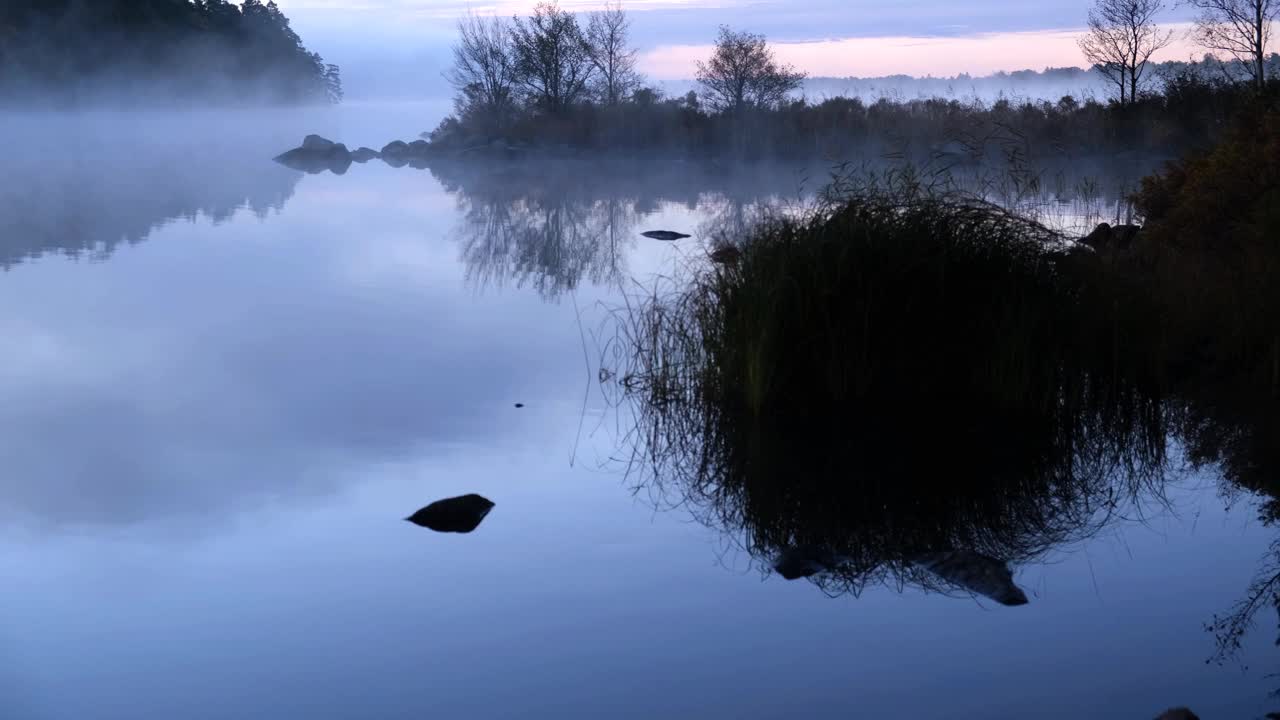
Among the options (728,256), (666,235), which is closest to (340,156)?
(666,235)

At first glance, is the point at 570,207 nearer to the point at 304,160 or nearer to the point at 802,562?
the point at 304,160

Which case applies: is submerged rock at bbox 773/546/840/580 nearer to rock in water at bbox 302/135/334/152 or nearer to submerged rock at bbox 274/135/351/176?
submerged rock at bbox 274/135/351/176

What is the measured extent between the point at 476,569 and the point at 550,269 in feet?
28.0

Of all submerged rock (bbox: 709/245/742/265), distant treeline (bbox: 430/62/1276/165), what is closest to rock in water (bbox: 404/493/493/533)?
Answer: submerged rock (bbox: 709/245/742/265)

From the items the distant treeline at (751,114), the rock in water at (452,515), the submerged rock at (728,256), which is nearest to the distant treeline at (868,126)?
the distant treeline at (751,114)

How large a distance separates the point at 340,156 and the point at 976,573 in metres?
30.1

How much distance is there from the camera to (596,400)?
682 centimetres

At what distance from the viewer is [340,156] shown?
3197cm

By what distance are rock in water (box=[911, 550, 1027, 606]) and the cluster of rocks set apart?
2610cm

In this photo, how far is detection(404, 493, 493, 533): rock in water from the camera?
4688 mm

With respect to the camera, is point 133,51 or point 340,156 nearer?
point 340,156

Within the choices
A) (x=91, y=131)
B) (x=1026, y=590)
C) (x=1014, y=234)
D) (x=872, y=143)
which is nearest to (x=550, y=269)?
(x=1014, y=234)

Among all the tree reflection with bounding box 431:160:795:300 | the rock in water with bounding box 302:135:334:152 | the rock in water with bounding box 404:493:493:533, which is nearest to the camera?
the rock in water with bounding box 404:493:493:533

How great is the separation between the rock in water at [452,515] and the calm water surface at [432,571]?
67 millimetres
